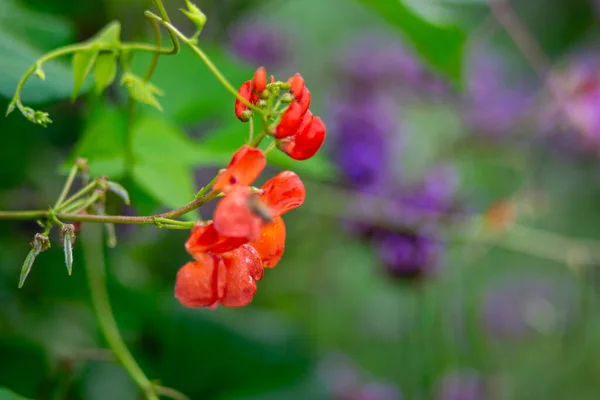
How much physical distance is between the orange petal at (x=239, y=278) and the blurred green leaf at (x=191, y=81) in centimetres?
31

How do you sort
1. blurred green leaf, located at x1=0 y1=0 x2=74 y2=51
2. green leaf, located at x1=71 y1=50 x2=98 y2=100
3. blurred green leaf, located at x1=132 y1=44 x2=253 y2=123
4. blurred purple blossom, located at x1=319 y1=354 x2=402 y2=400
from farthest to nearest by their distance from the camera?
blurred purple blossom, located at x1=319 y1=354 x2=402 y2=400
blurred green leaf, located at x1=132 y1=44 x2=253 y2=123
blurred green leaf, located at x1=0 y1=0 x2=74 y2=51
green leaf, located at x1=71 y1=50 x2=98 y2=100

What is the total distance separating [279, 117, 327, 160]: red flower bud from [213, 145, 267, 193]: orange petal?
0.02 m

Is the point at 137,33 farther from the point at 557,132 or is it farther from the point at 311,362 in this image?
the point at 557,132

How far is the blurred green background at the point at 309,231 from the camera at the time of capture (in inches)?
17.8

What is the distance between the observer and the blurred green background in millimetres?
453

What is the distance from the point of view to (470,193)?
819 mm

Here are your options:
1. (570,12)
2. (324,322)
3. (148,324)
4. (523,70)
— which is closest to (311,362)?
(148,324)

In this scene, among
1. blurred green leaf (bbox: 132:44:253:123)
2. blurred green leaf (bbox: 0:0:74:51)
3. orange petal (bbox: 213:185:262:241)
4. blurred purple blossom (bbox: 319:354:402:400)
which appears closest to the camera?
orange petal (bbox: 213:185:262:241)

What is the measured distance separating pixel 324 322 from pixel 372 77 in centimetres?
37

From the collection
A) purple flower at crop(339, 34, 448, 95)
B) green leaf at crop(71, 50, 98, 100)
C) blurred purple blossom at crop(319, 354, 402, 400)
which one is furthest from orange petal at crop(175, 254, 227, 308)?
purple flower at crop(339, 34, 448, 95)

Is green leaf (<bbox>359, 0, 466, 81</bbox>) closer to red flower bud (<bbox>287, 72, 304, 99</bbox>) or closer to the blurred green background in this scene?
the blurred green background

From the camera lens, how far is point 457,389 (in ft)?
2.48

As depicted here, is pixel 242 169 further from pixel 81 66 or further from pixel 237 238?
pixel 81 66

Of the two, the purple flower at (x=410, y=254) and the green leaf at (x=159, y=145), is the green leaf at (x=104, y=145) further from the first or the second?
the purple flower at (x=410, y=254)
